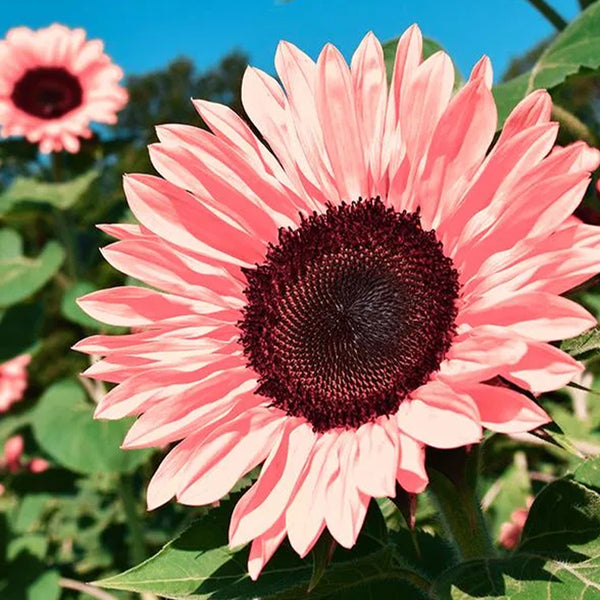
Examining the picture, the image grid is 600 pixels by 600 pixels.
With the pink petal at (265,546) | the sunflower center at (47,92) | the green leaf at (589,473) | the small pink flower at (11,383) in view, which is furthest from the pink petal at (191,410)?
the small pink flower at (11,383)

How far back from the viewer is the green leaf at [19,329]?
3061 millimetres

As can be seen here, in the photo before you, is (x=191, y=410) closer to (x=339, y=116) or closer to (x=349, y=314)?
(x=349, y=314)

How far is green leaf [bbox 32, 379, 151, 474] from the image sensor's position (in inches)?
96.3

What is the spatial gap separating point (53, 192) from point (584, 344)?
2530 millimetres

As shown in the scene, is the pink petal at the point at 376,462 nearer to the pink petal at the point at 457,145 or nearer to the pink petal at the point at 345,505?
the pink petal at the point at 345,505

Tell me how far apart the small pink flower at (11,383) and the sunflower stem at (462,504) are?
3.63 meters

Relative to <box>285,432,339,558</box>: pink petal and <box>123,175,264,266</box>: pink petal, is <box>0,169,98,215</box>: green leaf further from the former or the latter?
<box>285,432,339,558</box>: pink petal

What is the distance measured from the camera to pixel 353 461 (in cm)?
76

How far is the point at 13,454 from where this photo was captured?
3924 millimetres

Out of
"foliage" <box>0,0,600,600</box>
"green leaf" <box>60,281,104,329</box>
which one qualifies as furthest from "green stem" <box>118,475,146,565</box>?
"green leaf" <box>60,281,104,329</box>

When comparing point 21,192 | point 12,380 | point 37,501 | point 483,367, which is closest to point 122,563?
point 37,501

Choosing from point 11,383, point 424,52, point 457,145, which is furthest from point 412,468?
point 11,383

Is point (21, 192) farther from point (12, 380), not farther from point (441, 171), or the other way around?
point (441, 171)

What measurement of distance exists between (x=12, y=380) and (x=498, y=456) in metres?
2.79
